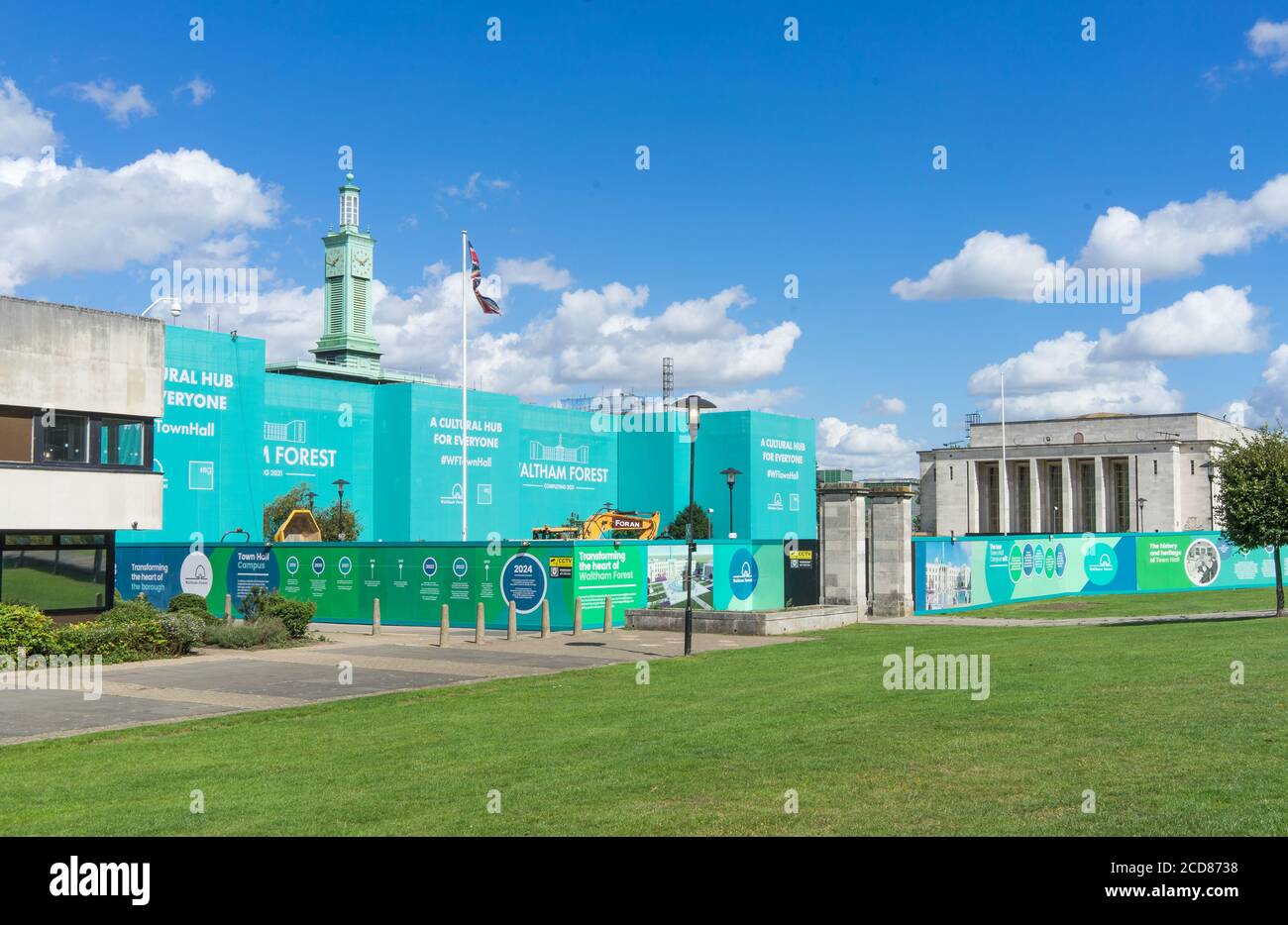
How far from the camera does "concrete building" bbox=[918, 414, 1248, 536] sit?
10788cm

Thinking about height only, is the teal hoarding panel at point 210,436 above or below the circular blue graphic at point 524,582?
above

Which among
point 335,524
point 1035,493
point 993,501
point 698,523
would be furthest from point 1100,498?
point 335,524

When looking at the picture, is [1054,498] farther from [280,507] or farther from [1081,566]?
[280,507]

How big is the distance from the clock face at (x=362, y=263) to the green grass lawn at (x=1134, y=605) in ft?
277

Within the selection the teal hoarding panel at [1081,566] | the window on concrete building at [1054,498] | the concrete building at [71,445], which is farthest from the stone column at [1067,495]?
the concrete building at [71,445]

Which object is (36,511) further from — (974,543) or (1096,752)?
(974,543)

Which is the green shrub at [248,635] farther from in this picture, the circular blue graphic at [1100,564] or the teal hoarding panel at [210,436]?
the teal hoarding panel at [210,436]

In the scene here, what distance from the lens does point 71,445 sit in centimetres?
2816

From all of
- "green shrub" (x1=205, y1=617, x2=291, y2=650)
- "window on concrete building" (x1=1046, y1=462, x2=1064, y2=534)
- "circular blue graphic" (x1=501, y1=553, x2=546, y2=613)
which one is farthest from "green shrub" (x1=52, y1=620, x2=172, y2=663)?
"window on concrete building" (x1=1046, y1=462, x2=1064, y2=534)

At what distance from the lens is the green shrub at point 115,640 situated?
82.8ft

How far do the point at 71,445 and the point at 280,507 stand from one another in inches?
1764

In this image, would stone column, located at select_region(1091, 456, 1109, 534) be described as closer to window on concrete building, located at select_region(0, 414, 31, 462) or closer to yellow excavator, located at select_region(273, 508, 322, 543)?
yellow excavator, located at select_region(273, 508, 322, 543)

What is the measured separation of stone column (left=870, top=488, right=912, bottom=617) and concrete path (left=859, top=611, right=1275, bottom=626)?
59cm
